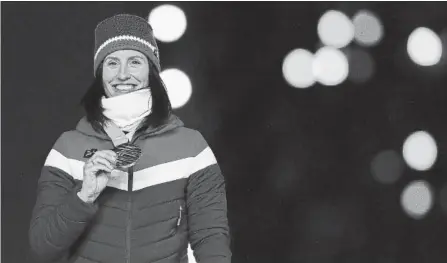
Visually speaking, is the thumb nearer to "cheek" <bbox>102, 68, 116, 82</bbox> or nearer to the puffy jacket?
the puffy jacket

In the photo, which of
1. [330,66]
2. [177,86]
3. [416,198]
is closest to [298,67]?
[330,66]

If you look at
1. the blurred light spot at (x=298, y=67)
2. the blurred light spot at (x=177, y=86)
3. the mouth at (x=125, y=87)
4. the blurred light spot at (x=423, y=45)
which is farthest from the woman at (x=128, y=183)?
the blurred light spot at (x=423, y=45)

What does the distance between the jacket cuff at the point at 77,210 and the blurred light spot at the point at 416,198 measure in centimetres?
108

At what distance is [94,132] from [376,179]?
0.94 metres

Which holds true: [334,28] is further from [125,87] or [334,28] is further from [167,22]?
[125,87]

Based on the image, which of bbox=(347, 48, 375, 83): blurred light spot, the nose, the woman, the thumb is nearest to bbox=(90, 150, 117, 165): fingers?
the woman

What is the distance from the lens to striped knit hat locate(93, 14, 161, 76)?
1443 mm

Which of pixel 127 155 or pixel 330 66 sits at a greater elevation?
pixel 330 66

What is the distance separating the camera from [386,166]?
204cm

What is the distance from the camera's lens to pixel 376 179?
2.04 metres

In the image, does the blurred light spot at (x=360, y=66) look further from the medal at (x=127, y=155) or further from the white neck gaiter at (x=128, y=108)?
the medal at (x=127, y=155)

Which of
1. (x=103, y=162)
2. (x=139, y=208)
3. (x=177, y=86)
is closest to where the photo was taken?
(x=103, y=162)

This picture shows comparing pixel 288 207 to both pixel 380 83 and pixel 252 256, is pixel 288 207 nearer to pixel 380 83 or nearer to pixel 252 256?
pixel 252 256

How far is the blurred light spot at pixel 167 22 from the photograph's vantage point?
77.2 inches
